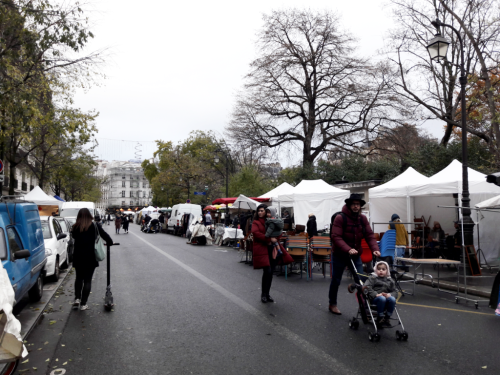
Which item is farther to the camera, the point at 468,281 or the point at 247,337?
the point at 468,281

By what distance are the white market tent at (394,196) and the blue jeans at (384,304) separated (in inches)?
373

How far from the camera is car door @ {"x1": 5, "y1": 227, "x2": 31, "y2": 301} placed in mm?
5930

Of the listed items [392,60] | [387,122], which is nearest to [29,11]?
[392,60]

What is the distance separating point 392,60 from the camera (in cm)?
2534

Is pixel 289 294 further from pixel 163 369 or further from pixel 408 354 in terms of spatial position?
pixel 163 369

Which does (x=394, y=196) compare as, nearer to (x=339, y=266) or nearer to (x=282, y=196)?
(x=282, y=196)

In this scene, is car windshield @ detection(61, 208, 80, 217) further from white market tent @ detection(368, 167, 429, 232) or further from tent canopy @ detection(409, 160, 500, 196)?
tent canopy @ detection(409, 160, 500, 196)

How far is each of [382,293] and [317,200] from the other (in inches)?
596

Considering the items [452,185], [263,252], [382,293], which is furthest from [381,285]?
[452,185]

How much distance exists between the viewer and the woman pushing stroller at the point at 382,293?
5.57 m

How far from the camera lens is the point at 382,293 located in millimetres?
5652

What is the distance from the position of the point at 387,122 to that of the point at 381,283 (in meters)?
26.6

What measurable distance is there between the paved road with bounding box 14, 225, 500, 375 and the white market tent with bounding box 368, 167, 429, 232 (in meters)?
6.59

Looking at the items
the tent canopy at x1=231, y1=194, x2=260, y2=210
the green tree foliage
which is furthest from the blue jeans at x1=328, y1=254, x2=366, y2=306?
the green tree foliage
